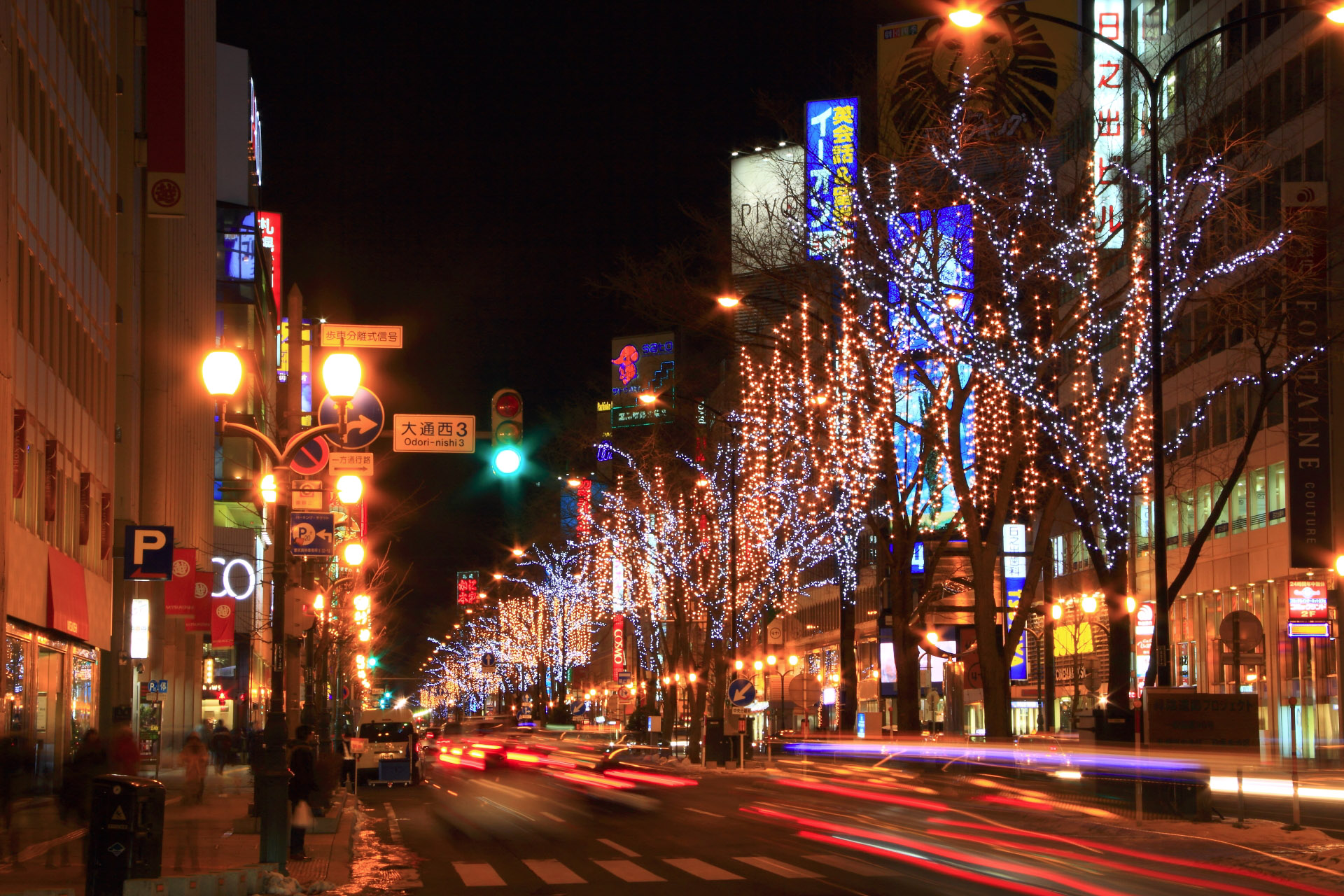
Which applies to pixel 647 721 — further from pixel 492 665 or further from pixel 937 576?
pixel 492 665

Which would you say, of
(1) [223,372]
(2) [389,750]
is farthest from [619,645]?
(1) [223,372]

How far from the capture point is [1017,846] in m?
19.6

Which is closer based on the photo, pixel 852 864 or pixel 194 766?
pixel 852 864

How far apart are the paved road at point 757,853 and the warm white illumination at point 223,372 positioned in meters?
6.08

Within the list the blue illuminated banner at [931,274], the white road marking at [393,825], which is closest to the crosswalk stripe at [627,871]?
the white road marking at [393,825]

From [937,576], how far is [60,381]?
43.5 m

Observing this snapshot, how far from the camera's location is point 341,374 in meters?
19.3

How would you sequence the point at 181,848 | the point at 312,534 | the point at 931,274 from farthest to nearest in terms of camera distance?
the point at 931,274 < the point at 312,534 < the point at 181,848

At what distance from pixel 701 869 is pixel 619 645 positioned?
4625 inches

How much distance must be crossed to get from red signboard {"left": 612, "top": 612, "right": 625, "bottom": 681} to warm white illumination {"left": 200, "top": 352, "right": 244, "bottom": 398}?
105 metres

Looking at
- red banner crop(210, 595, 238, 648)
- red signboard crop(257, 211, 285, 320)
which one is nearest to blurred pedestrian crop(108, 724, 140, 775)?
red banner crop(210, 595, 238, 648)

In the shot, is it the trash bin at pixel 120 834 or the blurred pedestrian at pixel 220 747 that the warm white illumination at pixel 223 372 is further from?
the blurred pedestrian at pixel 220 747

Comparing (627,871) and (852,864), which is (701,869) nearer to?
(627,871)

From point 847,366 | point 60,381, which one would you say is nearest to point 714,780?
point 847,366
